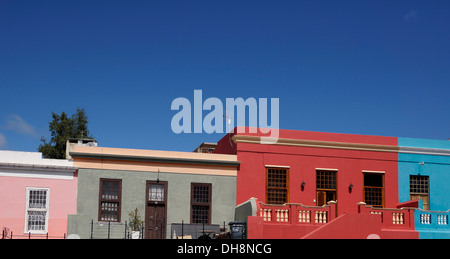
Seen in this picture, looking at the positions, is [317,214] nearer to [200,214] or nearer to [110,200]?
[200,214]

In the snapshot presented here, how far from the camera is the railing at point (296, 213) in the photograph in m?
27.0

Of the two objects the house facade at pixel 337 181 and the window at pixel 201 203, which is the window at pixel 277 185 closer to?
the house facade at pixel 337 181

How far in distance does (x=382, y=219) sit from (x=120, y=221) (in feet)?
38.9

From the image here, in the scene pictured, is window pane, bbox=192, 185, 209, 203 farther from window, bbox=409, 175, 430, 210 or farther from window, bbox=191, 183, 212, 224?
window, bbox=409, 175, 430, 210

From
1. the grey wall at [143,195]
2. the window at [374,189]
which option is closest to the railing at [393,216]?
the window at [374,189]

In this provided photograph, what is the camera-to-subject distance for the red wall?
2962 centimetres

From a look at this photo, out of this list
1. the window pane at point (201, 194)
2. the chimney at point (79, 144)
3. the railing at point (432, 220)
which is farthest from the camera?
the chimney at point (79, 144)

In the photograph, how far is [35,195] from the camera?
26.9 meters

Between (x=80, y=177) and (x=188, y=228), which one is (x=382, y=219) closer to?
(x=188, y=228)

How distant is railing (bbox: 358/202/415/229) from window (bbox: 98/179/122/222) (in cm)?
1096

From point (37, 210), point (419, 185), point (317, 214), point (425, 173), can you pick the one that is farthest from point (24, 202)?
point (425, 173)

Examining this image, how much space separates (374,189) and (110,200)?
13.1 metres
